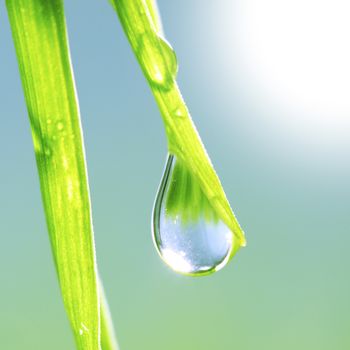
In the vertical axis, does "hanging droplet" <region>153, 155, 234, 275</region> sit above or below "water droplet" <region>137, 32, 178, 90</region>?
below

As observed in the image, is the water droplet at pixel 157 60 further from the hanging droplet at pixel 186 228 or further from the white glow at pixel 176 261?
the white glow at pixel 176 261

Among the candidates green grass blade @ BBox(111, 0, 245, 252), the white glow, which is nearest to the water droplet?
green grass blade @ BBox(111, 0, 245, 252)

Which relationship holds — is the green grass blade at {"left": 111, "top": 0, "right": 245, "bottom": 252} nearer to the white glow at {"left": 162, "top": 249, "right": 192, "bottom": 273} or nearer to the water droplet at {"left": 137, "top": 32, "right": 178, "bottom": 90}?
the water droplet at {"left": 137, "top": 32, "right": 178, "bottom": 90}

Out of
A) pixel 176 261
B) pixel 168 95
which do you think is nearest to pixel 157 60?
pixel 168 95

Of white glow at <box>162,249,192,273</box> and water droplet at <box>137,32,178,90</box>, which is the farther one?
white glow at <box>162,249,192,273</box>

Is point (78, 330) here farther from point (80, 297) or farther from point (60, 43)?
point (60, 43)

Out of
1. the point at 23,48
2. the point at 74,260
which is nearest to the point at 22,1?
the point at 23,48

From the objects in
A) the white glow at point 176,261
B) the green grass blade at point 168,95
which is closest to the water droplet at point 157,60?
the green grass blade at point 168,95
